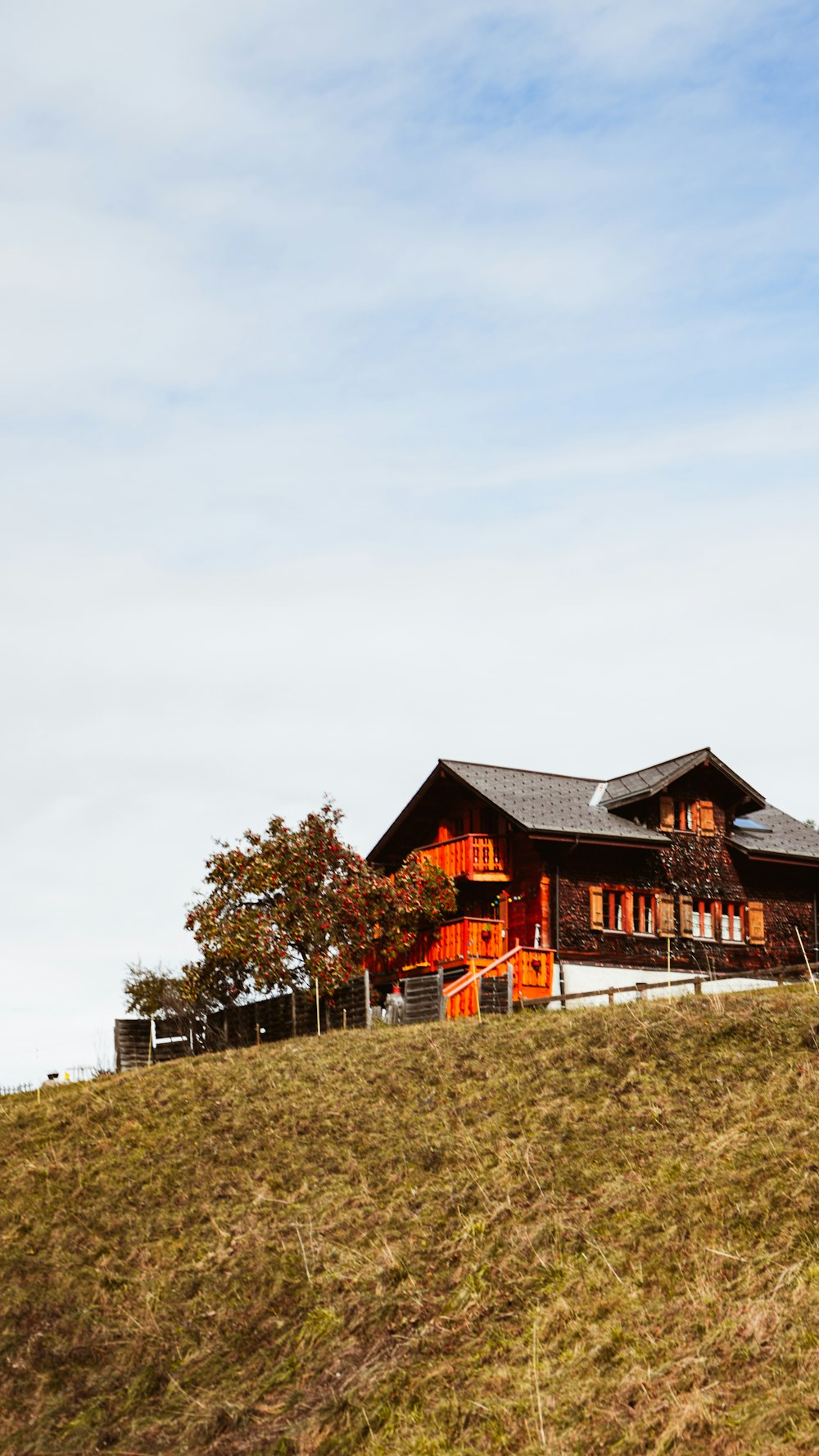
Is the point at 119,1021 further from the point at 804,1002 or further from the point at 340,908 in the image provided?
the point at 804,1002

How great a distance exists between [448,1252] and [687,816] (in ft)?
81.9

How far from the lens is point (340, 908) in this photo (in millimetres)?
38031

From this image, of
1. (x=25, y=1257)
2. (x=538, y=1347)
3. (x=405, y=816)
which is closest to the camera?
(x=538, y=1347)

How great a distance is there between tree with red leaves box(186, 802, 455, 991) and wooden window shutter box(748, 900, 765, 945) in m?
9.67

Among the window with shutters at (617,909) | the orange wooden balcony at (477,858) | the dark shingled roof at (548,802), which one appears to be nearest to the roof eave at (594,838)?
the dark shingled roof at (548,802)

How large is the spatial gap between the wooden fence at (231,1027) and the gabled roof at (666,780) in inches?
412

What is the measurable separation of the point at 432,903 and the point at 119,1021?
8.92 metres

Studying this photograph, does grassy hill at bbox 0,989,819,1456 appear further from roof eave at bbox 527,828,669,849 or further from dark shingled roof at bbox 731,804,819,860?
dark shingled roof at bbox 731,804,819,860

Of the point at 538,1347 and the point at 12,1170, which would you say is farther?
the point at 12,1170

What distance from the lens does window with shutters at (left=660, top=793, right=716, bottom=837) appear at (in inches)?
1663

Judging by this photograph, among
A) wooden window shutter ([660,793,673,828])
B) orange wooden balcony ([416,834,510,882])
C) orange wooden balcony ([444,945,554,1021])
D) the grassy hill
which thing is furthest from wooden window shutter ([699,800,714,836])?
the grassy hill

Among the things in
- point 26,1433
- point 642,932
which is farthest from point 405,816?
point 26,1433

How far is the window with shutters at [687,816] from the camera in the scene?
4225cm

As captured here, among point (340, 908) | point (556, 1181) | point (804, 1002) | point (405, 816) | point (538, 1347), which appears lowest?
point (538, 1347)
